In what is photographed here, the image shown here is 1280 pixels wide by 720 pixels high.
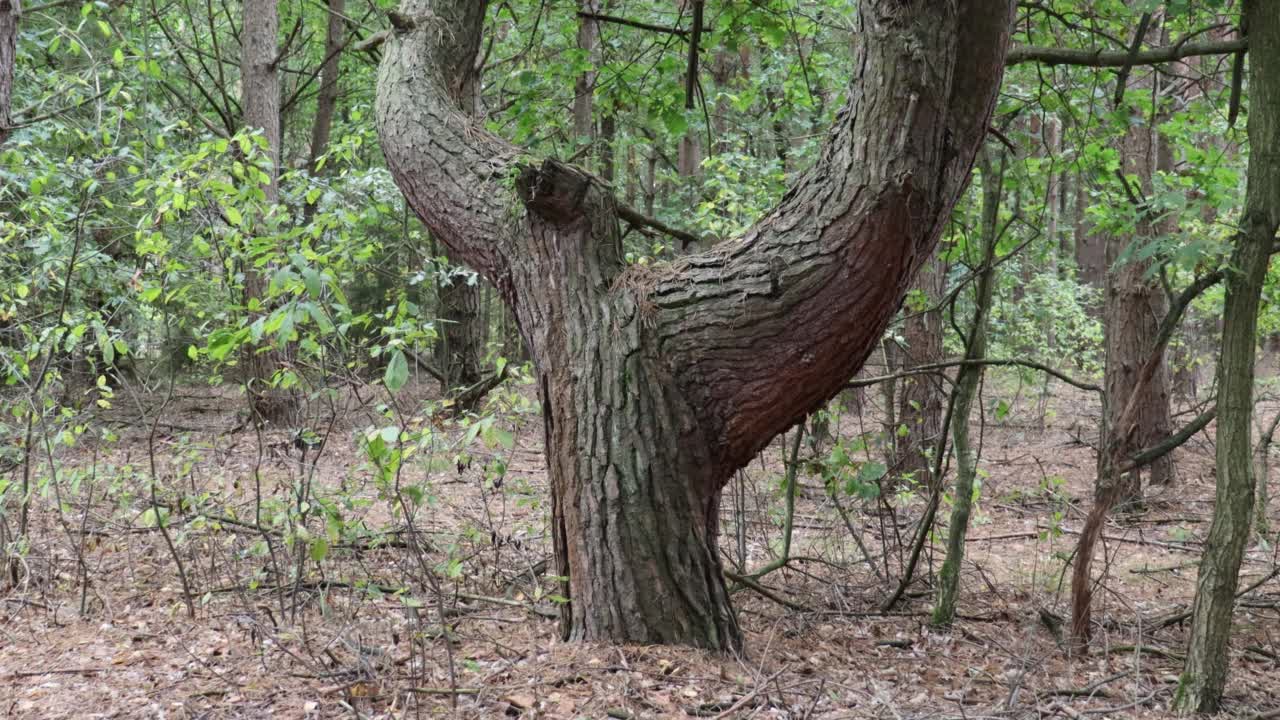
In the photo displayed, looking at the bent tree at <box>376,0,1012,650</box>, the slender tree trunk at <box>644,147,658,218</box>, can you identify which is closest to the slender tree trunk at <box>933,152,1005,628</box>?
the bent tree at <box>376,0,1012,650</box>

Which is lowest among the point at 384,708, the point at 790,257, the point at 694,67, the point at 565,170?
the point at 384,708

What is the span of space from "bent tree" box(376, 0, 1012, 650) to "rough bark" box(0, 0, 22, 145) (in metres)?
2.94

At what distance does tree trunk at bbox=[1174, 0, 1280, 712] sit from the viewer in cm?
311

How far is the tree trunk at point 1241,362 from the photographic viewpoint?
3.11 meters

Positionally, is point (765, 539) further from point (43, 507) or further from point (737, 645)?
point (43, 507)

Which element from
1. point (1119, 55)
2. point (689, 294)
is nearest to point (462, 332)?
point (689, 294)

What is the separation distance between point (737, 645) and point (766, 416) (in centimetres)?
102

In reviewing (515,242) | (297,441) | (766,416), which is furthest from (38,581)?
(766,416)

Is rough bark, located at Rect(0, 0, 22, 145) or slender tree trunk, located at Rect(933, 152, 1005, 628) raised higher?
rough bark, located at Rect(0, 0, 22, 145)

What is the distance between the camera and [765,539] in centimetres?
598

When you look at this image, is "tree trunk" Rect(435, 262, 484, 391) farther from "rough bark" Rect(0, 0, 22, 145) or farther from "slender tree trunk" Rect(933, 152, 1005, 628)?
"slender tree trunk" Rect(933, 152, 1005, 628)

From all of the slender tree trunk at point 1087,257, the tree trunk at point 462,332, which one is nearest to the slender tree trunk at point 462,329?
the tree trunk at point 462,332

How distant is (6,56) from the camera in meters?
5.50

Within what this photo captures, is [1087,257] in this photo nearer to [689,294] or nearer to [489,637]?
[689,294]
